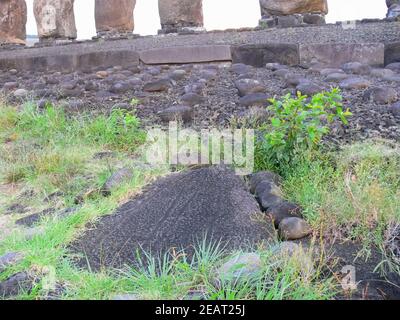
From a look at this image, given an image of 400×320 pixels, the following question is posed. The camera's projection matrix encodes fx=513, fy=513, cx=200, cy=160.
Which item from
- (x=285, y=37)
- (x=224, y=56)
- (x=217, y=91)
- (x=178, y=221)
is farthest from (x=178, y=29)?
(x=178, y=221)

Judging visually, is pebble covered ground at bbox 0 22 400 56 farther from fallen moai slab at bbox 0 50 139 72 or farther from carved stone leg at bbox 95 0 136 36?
carved stone leg at bbox 95 0 136 36

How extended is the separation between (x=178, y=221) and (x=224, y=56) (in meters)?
3.75

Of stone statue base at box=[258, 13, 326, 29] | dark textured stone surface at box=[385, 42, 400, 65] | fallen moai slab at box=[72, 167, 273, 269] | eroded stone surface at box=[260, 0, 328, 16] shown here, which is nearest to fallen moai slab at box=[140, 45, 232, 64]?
stone statue base at box=[258, 13, 326, 29]

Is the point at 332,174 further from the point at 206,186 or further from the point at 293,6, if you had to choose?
the point at 293,6

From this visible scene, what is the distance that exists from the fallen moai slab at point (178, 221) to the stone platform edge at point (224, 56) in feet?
9.45

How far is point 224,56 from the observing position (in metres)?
5.78

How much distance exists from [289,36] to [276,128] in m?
3.32

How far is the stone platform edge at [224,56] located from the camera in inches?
197

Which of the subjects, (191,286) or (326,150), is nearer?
(191,286)

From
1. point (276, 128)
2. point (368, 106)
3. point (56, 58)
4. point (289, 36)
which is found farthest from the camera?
point (56, 58)

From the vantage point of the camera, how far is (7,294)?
72.0 inches

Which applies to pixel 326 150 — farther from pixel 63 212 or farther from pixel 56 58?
pixel 56 58

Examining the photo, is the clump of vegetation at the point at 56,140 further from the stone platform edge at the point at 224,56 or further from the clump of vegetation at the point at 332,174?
the stone platform edge at the point at 224,56
